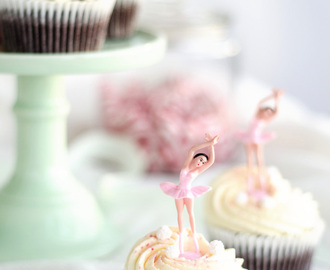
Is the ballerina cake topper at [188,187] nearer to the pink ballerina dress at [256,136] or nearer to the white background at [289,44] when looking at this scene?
the pink ballerina dress at [256,136]

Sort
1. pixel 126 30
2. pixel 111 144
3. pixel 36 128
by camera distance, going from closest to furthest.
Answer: pixel 36 128 → pixel 126 30 → pixel 111 144

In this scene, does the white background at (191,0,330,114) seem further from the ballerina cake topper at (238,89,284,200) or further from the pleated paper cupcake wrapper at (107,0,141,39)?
the ballerina cake topper at (238,89,284,200)

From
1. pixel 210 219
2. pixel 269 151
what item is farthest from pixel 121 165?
pixel 210 219

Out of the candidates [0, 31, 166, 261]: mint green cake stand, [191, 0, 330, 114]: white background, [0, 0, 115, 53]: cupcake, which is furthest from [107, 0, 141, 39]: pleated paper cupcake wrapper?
[191, 0, 330, 114]: white background

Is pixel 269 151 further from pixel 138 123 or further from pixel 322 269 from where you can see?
pixel 322 269

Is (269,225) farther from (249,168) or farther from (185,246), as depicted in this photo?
(185,246)
